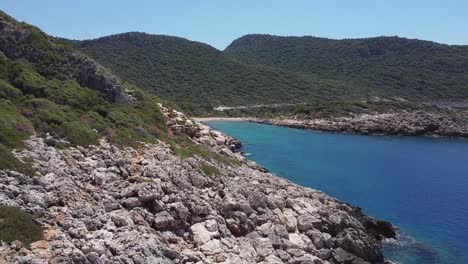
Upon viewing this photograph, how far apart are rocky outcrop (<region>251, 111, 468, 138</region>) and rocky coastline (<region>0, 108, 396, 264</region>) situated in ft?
243

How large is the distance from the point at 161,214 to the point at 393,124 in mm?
91494

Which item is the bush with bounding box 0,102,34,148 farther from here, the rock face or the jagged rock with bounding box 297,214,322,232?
the jagged rock with bounding box 297,214,322,232

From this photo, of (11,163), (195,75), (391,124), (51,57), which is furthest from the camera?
(195,75)

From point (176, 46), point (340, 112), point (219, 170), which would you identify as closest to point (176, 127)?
point (219, 170)

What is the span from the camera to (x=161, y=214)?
21609 millimetres

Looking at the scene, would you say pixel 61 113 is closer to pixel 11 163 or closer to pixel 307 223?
pixel 11 163

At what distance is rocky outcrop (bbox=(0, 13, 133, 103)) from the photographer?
35375 millimetres

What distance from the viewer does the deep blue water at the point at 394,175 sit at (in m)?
34.9

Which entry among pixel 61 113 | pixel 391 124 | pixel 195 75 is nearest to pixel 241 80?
pixel 195 75

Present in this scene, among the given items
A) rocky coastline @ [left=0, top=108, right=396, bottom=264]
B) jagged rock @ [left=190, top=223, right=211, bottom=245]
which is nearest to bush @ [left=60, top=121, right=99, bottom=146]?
rocky coastline @ [left=0, top=108, right=396, bottom=264]

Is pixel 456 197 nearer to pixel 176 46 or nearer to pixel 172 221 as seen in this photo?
pixel 172 221

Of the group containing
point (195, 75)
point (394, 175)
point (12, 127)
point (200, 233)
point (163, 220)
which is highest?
point (195, 75)

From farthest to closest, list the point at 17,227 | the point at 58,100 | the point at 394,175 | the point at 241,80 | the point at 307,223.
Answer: the point at 241,80, the point at 394,175, the point at 58,100, the point at 307,223, the point at 17,227

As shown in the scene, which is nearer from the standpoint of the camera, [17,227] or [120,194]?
[17,227]
